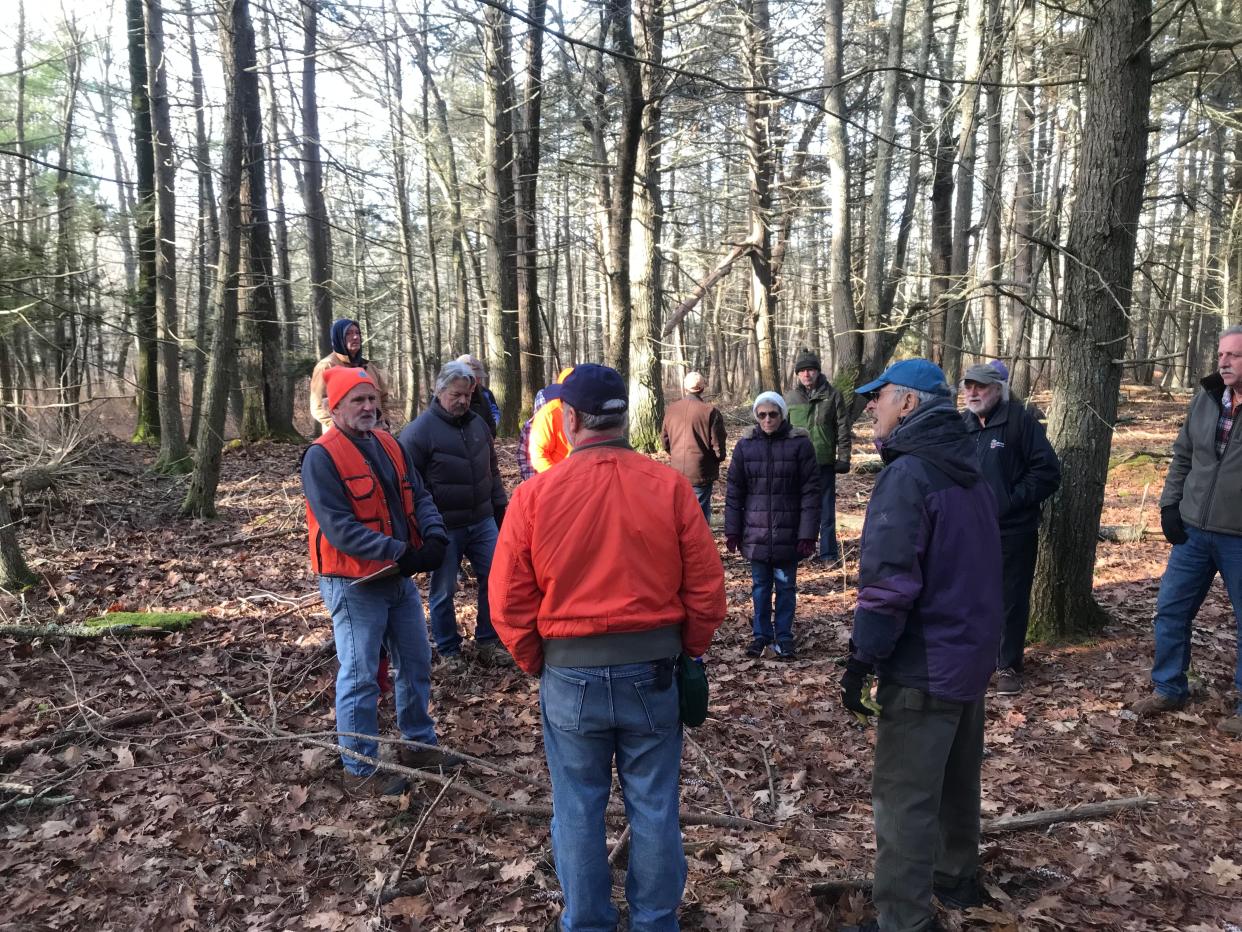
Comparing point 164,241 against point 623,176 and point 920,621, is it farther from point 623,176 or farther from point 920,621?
point 920,621

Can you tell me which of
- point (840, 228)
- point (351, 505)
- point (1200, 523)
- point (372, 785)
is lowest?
point (372, 785)

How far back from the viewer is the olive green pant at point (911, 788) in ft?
9.35

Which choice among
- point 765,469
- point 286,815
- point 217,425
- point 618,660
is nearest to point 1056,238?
point 765,469

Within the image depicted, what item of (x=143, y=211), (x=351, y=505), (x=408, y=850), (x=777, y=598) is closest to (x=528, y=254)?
(x=143, y=211)

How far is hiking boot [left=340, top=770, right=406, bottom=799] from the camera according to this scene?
4164 millimetres

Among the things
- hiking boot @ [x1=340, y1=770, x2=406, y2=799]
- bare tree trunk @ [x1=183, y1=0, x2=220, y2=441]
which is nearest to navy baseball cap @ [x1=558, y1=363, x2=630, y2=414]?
hiking boot @ [x1=340, y1=770, x2=406, y2=799]

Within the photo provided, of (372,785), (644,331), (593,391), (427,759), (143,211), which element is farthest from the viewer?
(143,211)

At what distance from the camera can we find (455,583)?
593 cm

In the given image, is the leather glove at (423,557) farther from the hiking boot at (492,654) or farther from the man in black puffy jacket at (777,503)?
the man in black puffy jacket at (777,503)

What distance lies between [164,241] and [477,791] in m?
8.88

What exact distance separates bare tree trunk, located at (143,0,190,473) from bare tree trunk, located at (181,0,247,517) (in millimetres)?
571

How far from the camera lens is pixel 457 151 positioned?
77.1 feet

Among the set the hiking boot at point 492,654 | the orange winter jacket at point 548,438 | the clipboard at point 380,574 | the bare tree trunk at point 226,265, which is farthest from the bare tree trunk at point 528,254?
the clipboard at point 380,574

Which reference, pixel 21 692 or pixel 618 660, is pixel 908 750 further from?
pixel 21 692
